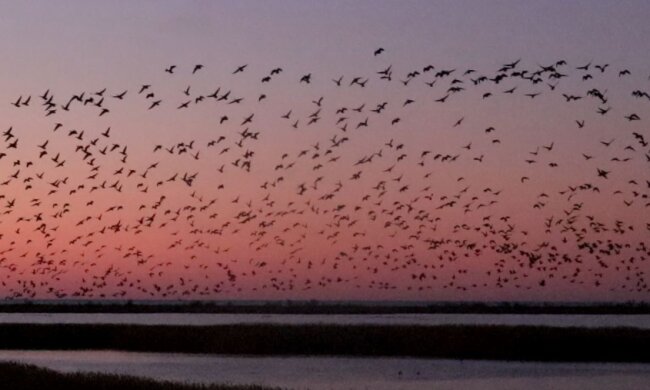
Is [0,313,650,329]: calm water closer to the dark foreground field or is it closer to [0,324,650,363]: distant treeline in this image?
[0,324,650,363]: distant treeline

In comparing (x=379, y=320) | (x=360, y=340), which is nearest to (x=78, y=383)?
(x=360, y=340)

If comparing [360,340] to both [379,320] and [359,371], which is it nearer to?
[359,371]

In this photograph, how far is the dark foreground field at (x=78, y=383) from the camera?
35.1m

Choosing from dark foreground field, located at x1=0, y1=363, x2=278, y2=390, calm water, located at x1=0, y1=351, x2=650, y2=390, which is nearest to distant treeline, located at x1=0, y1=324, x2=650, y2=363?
calm water, located at x1=0, y1=351, x2=650, y2=390

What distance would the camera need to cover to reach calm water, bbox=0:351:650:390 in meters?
44.9

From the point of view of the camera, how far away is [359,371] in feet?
167

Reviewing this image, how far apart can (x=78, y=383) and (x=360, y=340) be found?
27823 mm

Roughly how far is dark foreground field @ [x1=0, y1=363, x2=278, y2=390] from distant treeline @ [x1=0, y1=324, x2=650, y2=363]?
24.5 meters

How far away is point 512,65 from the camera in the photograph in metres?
25.5

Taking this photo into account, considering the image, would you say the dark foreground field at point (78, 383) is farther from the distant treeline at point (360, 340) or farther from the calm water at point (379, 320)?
the calm water at point (379, 320)

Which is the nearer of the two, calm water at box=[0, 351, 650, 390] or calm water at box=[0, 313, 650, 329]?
calm water at box=[0, 351, 650, 390]

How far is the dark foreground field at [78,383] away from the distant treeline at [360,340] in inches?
964

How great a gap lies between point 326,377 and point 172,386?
516 inches

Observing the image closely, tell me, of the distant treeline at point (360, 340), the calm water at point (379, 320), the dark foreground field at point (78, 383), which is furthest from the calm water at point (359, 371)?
the calm water at point (379, 320)
